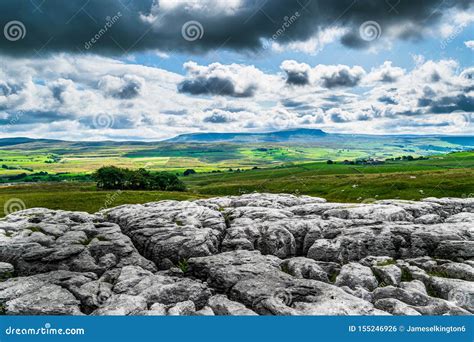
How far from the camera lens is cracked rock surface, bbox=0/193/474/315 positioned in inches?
937

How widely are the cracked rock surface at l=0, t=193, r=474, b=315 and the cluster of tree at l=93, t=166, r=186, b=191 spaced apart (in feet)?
276

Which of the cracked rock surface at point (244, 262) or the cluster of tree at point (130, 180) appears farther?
the cluster of tree at point (130, 180)

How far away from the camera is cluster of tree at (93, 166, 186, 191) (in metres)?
127

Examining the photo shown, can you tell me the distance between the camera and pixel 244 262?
1173 inches

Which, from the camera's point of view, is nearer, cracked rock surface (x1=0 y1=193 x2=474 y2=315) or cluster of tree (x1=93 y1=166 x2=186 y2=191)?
cracked rock surface (x1=0 y1=193 x2=474 y2=315)

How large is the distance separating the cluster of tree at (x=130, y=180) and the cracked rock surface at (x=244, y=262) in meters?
84.0

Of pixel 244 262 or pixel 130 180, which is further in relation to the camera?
pixel 130 180

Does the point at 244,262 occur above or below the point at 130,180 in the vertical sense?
above

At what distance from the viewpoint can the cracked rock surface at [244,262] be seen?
78.1ft

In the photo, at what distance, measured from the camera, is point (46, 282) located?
26844 mm

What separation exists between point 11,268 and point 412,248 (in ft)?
124

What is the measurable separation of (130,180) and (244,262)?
108097mm

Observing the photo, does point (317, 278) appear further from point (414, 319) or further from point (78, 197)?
point (78, 197)

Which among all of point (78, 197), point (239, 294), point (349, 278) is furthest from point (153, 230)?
point (78, 197)
